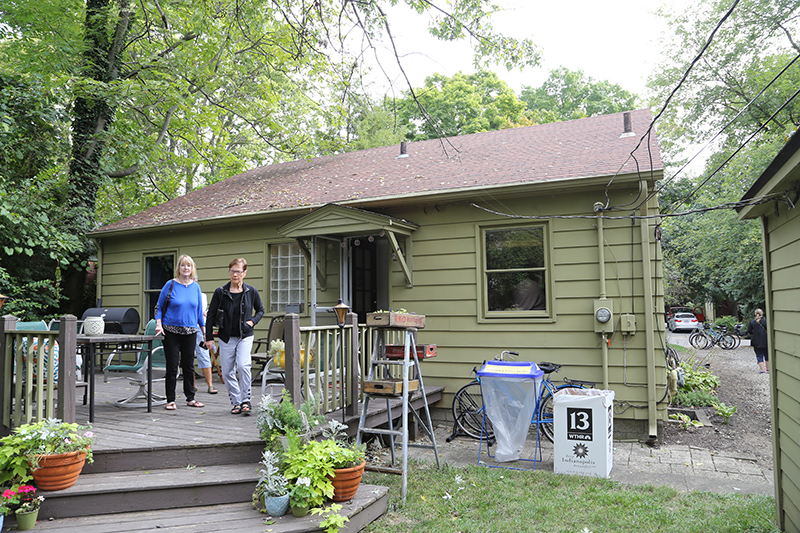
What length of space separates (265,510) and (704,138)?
22930mm

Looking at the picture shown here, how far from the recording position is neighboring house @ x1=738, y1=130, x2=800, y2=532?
3.14 meters

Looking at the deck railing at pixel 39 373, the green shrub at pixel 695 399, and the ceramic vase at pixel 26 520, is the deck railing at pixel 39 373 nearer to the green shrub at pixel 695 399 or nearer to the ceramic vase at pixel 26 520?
the ceramic vase at pixel 26 520

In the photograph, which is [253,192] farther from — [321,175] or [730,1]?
[730,1]

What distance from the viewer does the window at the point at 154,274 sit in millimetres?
9547

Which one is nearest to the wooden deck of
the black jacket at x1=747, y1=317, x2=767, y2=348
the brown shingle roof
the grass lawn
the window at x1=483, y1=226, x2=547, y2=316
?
the grass lawn

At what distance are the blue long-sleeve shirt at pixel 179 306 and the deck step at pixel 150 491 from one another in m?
1.65

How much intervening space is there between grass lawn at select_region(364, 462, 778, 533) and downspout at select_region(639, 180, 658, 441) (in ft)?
5.48

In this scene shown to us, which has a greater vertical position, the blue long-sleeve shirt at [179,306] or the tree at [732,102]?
the tree at [732,102]

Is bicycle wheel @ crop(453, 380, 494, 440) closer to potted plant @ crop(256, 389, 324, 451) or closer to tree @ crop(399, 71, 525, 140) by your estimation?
potted plant @ crop(256, 389, 324, 451)

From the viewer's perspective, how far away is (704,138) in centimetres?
2091

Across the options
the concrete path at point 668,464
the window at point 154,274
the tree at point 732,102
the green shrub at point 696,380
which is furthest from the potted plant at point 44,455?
the tree at point 732,102

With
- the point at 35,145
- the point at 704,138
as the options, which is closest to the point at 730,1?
the point at 704,138

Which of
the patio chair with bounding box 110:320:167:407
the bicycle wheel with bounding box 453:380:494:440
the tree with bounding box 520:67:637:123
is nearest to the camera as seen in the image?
the patio chair with bounding box 110:320:167:407

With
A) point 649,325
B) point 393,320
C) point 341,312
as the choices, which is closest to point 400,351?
point 393,320
